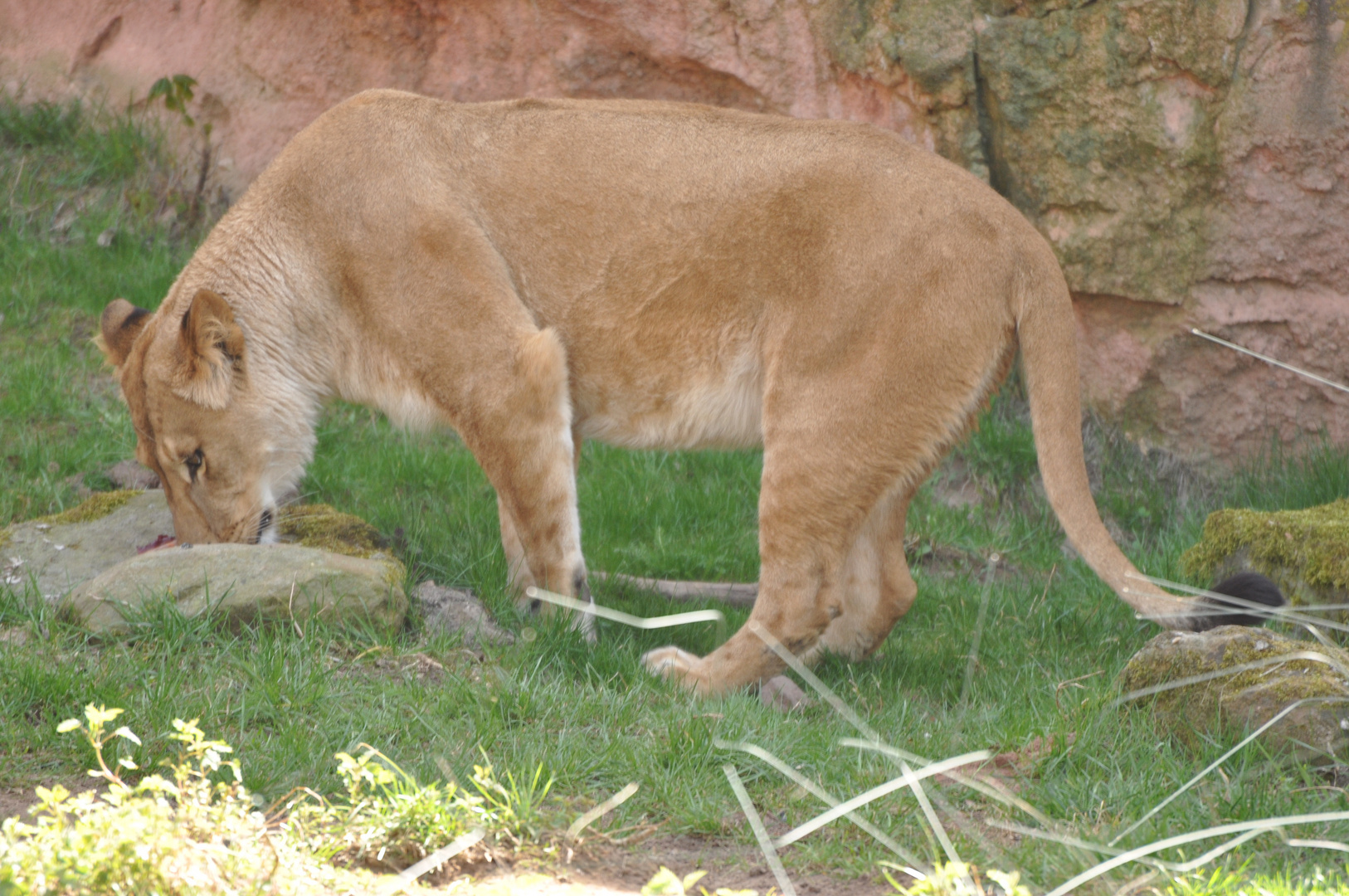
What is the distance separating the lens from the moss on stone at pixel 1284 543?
430 cm

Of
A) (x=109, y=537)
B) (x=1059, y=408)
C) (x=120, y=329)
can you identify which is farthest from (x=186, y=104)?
(x=1059, y=408)

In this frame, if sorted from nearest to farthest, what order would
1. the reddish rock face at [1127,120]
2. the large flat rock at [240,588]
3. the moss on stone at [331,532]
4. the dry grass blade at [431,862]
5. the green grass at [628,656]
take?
the dry grass blade at [431,862]
the green grass at [628,656]
the large flat rock at [240,588]
the moss on stone at [331,532]
the reddish rock face at [1127,120]

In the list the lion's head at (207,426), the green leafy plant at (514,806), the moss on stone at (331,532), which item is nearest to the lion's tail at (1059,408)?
the green leafy plant at (514,806)

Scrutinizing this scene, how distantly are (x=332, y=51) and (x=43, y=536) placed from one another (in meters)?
3.64

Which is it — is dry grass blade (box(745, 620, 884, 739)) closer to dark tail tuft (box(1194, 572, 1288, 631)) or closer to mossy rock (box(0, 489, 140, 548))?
dark tail tuft (box(1194, 572, 1288, 631))

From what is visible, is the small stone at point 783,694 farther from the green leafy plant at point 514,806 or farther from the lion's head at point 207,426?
the lion's head at point 207,426

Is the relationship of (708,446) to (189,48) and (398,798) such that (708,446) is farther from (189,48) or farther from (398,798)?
(189,48)

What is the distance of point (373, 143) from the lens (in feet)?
15.4

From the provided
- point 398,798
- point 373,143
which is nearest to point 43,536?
point 373,143

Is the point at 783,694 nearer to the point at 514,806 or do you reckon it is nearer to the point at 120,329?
the point at 514,806

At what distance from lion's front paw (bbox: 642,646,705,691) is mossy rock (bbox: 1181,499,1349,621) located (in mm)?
1863

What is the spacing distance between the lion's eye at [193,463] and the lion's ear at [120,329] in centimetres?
55

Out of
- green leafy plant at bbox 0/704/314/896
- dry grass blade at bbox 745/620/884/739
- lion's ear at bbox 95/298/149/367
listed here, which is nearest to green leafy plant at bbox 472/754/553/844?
green leafy plant at bbox 0/704/314/896

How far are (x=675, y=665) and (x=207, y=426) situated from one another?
1.89m
